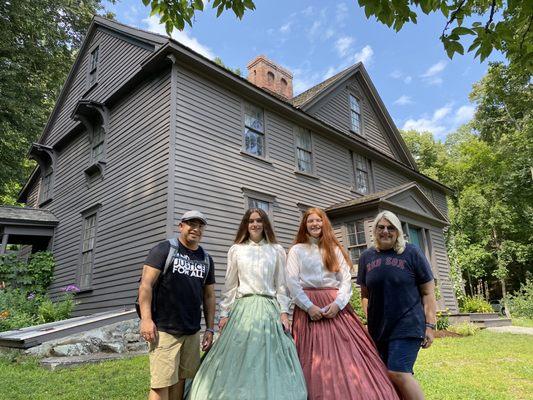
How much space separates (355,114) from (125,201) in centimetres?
1064

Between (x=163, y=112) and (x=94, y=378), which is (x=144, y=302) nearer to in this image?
(x=94, y=378)

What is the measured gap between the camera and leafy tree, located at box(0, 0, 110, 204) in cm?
1605

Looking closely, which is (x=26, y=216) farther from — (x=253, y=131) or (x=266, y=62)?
(x=266, y=62)

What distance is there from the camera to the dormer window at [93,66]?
13.3 metres

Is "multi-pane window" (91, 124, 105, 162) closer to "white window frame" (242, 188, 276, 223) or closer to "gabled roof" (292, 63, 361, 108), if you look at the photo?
"white window frame" (242, 188, 276, 223)

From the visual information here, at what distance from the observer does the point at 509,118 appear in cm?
2530

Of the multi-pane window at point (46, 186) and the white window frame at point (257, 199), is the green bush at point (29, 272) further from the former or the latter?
the white window frame at point (257, 199)

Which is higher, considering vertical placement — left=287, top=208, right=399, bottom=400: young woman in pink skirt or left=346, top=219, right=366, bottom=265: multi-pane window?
left=346, top=219, right=366, bottom=265: multi-pane window

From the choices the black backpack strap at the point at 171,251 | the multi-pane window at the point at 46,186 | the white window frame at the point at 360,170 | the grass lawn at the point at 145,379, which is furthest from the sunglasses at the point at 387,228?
the multi-pane window at the point at 46,186

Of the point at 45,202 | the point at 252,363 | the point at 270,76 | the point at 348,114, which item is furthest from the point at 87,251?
the point at 348,114

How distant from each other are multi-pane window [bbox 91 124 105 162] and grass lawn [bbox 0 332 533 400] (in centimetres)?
675

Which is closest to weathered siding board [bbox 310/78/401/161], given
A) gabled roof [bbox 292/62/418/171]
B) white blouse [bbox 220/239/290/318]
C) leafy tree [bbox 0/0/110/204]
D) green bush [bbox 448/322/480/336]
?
gabled roof [bbox 292/62/418/171]

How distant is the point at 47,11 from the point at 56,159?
8.17 m

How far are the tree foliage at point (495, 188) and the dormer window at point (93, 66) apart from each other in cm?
1970
